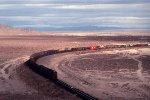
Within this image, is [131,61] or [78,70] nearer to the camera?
[78,70]

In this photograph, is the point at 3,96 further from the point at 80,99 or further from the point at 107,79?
the point at 107,79

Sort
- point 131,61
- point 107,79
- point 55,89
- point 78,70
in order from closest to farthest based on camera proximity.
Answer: point 55,89 → point 107,79 → point 78,70 → point 131,61

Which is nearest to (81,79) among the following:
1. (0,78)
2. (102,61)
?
(0,78)

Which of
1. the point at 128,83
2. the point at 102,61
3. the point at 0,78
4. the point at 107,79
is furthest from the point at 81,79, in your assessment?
the point at 102,61

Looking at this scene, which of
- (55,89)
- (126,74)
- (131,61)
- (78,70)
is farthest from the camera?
(131,61)

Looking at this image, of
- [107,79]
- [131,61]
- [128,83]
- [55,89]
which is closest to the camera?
[55,89]

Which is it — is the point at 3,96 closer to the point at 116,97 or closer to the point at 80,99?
the point at 80,99
